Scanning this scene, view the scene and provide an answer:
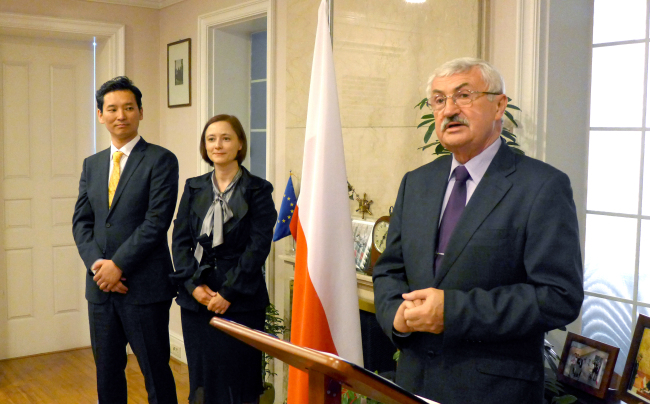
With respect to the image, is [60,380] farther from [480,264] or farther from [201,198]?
[480,264]

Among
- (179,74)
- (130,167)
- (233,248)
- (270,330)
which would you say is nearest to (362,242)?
(233,248)

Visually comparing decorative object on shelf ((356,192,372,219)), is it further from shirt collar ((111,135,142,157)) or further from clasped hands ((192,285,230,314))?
shirt collar ((111,135,142,157))

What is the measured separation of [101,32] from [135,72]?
1.16ft

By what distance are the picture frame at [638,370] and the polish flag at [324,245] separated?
0.85 m

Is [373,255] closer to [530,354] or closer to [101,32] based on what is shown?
[530,354]

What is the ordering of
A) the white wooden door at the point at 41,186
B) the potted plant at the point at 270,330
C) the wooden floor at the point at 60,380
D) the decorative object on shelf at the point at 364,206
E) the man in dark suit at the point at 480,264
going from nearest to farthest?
the man in dark suit at the point at 480,264, the decorative object on shelf at the point at 364,206, the potted plant at the point at 270,330, the wooden floor at the point at 60,380, the white wooden door at the point at 41,186

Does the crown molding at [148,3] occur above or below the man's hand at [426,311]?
above

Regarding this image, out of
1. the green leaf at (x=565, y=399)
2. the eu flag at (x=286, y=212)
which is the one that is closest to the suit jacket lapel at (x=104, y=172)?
the eu flag at (x=286, y=212)

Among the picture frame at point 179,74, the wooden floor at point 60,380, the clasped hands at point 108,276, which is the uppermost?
the picture frame at point 179,74

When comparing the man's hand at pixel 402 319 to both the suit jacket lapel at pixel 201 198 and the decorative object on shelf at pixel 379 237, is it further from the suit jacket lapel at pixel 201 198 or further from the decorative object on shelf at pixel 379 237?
the suit jacket lapel at pixel 201 198

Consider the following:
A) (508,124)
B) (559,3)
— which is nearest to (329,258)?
(508,124)

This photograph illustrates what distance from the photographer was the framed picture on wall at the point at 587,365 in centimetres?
203

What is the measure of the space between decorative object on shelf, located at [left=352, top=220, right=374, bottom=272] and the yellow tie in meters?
1.11

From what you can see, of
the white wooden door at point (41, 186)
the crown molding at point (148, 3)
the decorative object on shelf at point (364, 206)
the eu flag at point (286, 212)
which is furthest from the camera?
the crown molding at point (148, 3)
